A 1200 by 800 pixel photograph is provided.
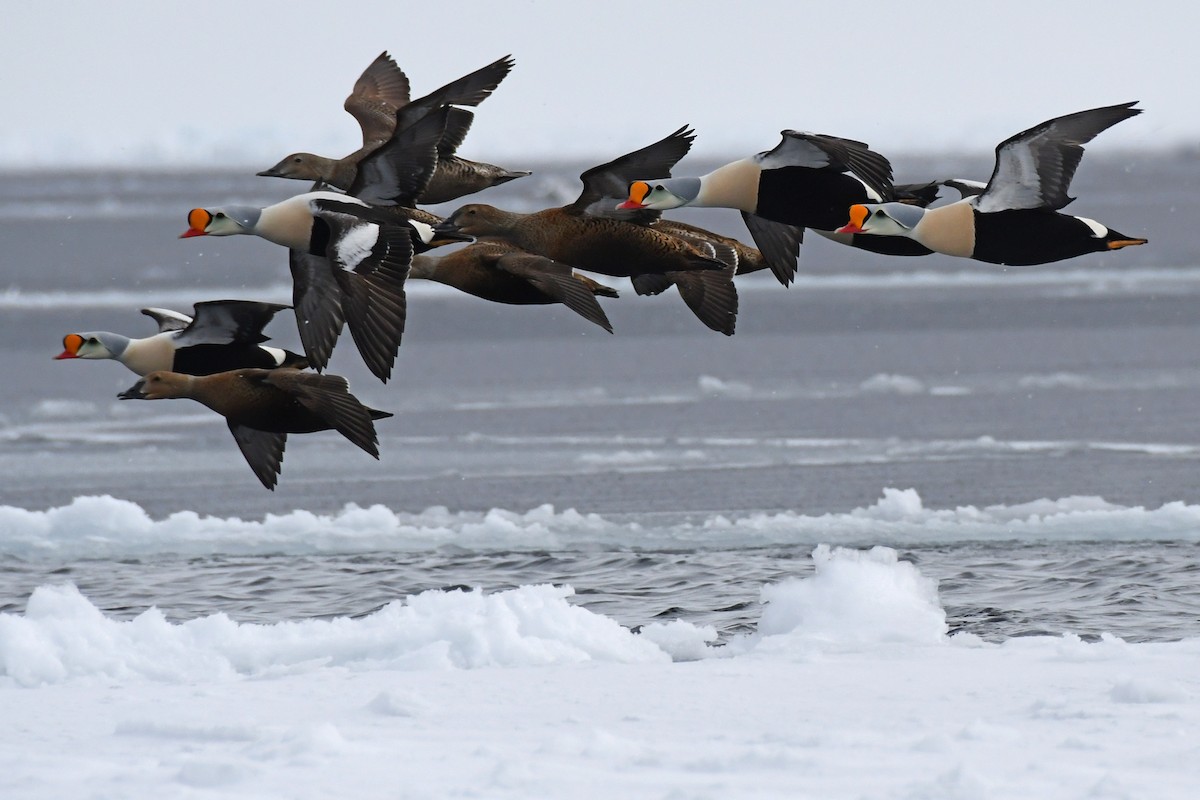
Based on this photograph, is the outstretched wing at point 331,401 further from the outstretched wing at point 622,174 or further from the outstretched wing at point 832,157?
the outstretched wing at point 832,157

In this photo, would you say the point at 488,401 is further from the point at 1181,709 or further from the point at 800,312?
the point at 1181,709

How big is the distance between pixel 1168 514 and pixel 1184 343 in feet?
47.7

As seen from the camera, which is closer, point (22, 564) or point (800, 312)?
point (22, 564)

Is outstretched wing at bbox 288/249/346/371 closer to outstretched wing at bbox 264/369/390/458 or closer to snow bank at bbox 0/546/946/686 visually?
outstretched wing at bbox 264/369/390/458

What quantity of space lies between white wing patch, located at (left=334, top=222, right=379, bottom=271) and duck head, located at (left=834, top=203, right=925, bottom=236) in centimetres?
165

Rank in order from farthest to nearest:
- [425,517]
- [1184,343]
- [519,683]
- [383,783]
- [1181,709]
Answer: [1184,343] < [425,517] < [519,683] < [1181,709] < [383,783]

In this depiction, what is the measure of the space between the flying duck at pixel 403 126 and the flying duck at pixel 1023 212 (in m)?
1.46

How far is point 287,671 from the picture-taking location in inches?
496

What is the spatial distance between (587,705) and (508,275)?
394 centimetres

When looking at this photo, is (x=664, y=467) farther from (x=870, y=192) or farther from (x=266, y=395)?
(x=870, y=192)

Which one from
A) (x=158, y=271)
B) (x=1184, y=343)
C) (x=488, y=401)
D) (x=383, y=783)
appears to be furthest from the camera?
(x=158, y=271)

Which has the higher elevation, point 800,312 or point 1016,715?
point 800,312

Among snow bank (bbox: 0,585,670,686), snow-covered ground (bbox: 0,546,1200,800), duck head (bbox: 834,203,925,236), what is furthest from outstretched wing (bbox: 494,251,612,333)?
snow bank (bbox: 0,585,670,686)

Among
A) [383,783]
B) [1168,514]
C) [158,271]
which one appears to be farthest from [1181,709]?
[158,271]
